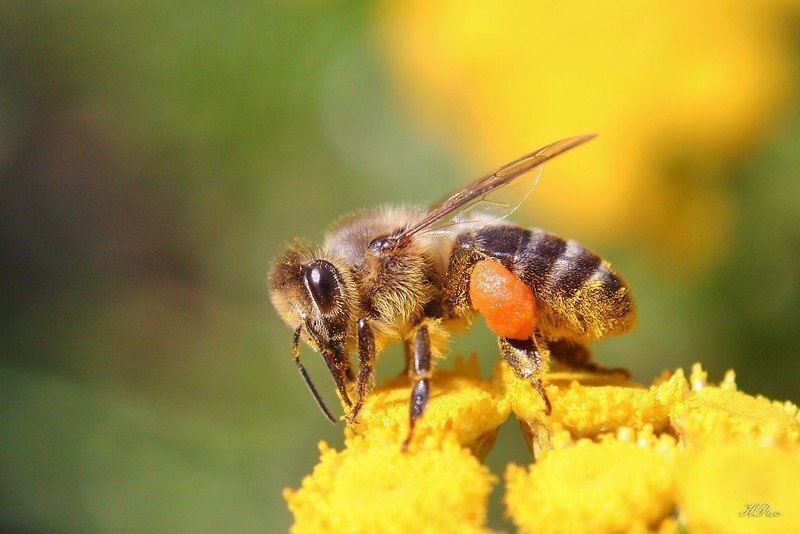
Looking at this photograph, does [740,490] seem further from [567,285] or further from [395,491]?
[567,285]

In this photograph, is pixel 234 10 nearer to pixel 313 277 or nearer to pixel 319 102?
pixel 319 102

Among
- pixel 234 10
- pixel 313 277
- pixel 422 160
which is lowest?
pixel 313 277

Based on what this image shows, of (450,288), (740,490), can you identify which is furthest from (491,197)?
(740,490)

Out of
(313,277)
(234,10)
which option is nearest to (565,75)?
(234,10)

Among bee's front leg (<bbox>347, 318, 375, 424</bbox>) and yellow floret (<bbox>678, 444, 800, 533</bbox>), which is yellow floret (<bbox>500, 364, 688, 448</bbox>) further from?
Answer: yellow floret (<bbox>678, 444, 800, 533</bbox>)

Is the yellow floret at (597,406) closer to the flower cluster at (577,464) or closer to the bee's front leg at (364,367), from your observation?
the flower cluster at (577,464)

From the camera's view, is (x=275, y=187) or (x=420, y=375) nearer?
(x=420, y=375)

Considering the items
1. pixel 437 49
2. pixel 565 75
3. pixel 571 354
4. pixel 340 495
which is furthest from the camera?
pixel 437 49

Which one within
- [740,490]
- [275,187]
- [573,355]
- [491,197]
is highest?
[275,187]
